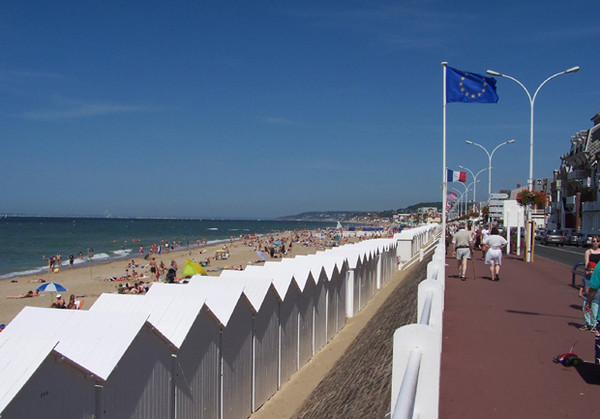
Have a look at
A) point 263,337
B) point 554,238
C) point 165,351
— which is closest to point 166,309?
point 165,351

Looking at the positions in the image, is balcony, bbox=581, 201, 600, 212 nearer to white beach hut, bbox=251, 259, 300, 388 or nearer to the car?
white beach hut, bbox=251, 259, 300, 388

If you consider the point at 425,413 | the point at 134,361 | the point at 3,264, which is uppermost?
the point at 425,413

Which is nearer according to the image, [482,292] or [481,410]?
[481,410]

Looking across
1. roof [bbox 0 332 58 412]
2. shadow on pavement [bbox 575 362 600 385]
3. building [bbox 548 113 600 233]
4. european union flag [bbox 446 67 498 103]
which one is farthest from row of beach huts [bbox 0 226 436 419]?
building [bbox 548 113 600 233]

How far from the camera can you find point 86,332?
4922 mm

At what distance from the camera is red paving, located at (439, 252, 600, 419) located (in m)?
4.62

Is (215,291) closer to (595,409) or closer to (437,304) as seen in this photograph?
(437,304)

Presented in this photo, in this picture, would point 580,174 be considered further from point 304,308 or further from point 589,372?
point 589,372

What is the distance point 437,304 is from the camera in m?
4.29

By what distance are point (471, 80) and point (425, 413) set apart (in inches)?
715

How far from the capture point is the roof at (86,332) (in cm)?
462

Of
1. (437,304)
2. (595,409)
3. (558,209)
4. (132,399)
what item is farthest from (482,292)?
(558,209)

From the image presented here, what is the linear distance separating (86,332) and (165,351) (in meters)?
1.00

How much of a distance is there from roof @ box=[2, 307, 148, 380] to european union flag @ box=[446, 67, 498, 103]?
54.2 ft
